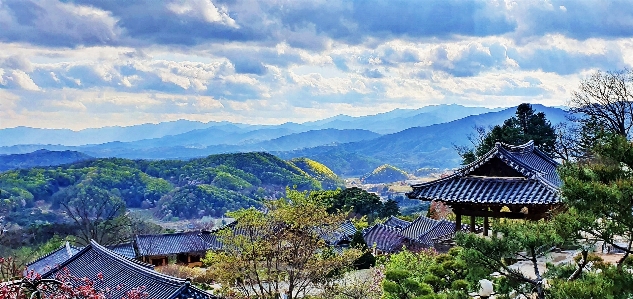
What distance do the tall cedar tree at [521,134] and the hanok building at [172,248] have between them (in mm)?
18455

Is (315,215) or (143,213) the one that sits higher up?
(315,215)

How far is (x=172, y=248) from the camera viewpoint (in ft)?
124

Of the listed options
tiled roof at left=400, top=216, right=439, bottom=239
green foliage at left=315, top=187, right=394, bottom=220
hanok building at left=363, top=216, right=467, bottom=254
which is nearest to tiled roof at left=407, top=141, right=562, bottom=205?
hanok building at left=363, top=216, right=467, bottom=254

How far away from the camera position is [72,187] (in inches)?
3285

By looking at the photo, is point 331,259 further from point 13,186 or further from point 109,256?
point 13,186

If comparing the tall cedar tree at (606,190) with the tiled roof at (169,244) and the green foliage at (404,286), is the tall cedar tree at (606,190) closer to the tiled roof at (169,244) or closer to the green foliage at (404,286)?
the green foliage at (404,286)

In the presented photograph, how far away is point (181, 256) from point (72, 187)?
52.8 metres

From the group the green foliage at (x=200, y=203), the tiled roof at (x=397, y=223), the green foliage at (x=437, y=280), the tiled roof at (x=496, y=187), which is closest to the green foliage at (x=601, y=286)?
the green foliage at (x=437, y=280)

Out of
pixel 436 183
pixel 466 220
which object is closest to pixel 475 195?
pixel 436 183

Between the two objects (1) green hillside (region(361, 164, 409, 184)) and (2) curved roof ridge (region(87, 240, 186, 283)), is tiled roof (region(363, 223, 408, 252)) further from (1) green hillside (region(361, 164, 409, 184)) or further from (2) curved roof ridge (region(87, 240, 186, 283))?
(1) green hillside (region(361, 164, 409, 184))

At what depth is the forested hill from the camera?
81250 mm

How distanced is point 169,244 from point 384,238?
48.9 ft

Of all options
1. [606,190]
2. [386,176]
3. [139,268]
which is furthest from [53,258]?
[386,176]

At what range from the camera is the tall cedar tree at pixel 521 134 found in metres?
34.0
